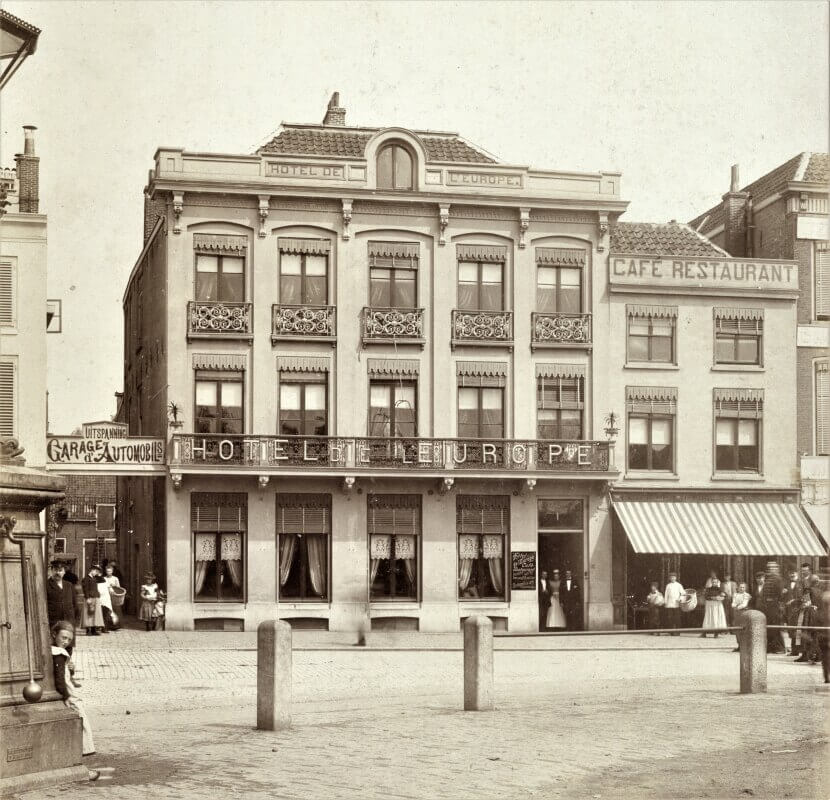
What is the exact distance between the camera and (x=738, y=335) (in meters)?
36.5

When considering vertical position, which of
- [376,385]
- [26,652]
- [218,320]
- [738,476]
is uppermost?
[218,320]

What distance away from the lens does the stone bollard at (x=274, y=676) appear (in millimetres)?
14008

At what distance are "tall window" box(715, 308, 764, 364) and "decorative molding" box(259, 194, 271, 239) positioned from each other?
41.8 feet

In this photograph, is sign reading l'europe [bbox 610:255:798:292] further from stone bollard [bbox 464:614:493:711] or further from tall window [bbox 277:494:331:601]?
stone bollard [bbox 464:614:493:711]

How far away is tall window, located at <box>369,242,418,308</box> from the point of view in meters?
35.0

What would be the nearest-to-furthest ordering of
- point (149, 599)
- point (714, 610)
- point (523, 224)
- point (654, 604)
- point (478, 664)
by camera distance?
point (478, 664)
point (714, 610)
point (149, 599)
point (654, 604)
point (523, 224)

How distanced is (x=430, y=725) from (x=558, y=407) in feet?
71.3

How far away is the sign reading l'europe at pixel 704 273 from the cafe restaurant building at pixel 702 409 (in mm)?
28

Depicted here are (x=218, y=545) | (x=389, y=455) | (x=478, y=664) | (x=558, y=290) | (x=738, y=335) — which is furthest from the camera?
(x=738, y=335)

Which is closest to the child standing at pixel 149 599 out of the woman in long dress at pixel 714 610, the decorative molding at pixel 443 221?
the decorative molding at pixel 443 221

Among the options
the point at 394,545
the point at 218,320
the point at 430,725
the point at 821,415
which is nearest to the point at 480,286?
the point at 218,320

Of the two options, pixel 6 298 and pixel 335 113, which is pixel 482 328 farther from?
pixel 6 298

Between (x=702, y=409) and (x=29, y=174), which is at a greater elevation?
(x=29, y=174)

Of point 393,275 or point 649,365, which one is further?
point 649,365
